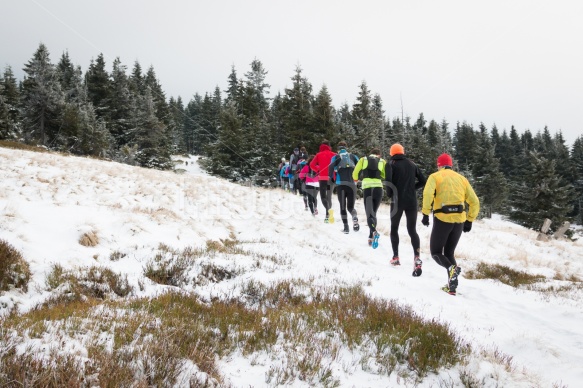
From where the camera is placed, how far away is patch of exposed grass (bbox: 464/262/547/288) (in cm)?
796

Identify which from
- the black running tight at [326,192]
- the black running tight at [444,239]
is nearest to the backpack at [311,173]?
the black running tight at [326,192]

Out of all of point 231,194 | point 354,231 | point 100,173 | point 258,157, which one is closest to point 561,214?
point 258,157

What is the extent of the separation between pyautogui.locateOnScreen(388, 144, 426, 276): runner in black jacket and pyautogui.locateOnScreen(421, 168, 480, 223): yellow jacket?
3.91 feet

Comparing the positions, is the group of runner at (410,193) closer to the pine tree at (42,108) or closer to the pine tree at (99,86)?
the pine tree at (42,108)

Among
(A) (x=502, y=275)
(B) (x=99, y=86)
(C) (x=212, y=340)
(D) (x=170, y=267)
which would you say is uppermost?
(B) (x=99, y=86)

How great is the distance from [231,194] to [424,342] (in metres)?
12.4

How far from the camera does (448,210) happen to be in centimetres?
568

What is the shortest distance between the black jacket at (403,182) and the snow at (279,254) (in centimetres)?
165

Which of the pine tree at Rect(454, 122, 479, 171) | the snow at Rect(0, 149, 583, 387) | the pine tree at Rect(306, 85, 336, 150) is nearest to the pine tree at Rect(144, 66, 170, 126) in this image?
the pine tree at Rect(306, 85, 336, 150)

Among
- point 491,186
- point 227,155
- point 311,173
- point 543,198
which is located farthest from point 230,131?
point 491,186

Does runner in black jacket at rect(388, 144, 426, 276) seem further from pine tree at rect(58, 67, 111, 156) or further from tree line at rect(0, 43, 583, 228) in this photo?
pine tree at rect(58, 67, 111, 156)

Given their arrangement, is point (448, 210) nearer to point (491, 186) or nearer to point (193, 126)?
point (491, 186)

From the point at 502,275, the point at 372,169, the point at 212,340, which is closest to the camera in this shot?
the point at 212,340

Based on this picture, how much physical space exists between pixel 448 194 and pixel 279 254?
3.95 m
